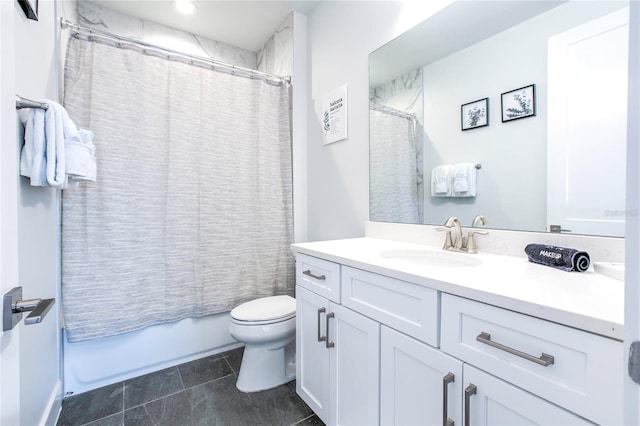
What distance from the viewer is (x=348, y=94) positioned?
186cm

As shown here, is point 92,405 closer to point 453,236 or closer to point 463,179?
point 453,236

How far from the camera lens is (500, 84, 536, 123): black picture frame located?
108cm

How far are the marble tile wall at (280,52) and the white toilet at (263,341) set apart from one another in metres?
1.80

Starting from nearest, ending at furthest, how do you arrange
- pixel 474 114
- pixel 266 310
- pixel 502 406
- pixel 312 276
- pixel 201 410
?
pixel 502 406, pixel 474 114, pixel 312 276, pixel 201 410, pixel 266 310

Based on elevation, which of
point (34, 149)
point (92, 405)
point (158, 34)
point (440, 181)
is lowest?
point (92, 405)

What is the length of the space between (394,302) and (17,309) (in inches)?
37.4

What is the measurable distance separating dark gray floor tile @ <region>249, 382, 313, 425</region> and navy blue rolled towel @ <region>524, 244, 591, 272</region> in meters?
1.28

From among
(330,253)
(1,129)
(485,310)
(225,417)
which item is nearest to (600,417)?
(485,310)

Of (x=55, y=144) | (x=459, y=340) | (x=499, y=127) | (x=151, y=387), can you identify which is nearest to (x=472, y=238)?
(x=499, y=127)

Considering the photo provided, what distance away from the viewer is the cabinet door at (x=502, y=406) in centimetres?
60

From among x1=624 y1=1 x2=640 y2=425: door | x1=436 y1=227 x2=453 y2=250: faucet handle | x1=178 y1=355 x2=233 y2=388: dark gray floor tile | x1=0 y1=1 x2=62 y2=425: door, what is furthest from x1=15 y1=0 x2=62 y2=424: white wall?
x1=436 y1=227 x2=453 y2=250: faucet handle

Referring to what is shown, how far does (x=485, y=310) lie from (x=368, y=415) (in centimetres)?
66

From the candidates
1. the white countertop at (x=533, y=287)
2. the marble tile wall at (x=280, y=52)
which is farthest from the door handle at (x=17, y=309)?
the marble tile wall at (x=280, y=52)

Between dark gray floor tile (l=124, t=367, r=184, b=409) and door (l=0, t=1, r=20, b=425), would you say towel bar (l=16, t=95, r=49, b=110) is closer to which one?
door (l=0, t=1, r=20, b=425)
